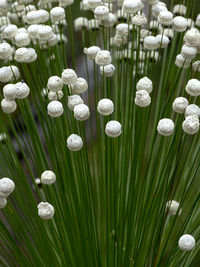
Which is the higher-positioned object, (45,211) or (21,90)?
(21,90)

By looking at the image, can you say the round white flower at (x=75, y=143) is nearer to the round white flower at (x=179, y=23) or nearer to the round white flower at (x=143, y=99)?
the round white flower at (x=143, y=99)

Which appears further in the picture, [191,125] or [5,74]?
[5,74]

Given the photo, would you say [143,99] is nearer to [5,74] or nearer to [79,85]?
[79,85]

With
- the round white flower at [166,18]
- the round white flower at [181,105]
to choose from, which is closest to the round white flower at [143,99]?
the round white flower at [181,105]

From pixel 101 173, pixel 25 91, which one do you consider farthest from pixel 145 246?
pixel 25 91

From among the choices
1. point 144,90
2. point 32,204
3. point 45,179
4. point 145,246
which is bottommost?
point 145,246

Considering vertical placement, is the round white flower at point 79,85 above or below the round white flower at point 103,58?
below

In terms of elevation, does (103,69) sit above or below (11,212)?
above

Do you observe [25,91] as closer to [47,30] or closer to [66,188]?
[47,30]

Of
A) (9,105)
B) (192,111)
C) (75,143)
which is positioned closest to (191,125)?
(192,111)

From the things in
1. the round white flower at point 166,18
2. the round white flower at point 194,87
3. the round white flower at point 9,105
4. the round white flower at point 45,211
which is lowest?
the round white flower at point 45,211

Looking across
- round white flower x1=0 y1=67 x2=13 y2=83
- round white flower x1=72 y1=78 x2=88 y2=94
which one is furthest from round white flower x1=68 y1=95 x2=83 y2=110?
round white flower x1=0 y1=67 x2=13 y2=83
